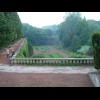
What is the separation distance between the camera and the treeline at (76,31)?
41.2 metres

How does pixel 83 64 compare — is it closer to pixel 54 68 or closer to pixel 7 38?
pixel 54 68

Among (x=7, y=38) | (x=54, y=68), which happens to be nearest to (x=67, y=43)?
(x=7, y=38)

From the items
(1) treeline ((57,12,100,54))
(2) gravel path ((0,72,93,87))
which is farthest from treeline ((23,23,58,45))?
(2) gravel path ((0,72,93,87))

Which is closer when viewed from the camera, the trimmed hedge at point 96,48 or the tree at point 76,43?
the trimmed hedge at point 96,48

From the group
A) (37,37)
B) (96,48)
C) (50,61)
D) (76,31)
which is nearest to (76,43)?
(76,31)

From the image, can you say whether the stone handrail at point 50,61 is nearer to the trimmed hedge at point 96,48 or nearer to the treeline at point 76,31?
the trimmed hedge at point 96,48

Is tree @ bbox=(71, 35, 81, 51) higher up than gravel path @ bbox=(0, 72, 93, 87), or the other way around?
gravel path @ bbox=(0, 72, 93, 87)

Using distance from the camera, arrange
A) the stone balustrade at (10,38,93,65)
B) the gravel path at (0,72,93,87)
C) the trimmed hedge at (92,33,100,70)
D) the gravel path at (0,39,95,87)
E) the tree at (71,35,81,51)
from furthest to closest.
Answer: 1. the tree at (71,35,81,51)
2. the stone balustrade at (10,38,93,65)
3. the trimmed hedge at (92,33,100,70)
4. the gravel path at (0,39,95,87)
5. the gravel path at (0,72,93,87)

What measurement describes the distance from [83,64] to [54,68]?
2031 mm

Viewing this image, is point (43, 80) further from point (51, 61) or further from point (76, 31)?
point (76, 31)

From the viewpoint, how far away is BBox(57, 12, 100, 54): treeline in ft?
135

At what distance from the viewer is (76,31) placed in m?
45.7

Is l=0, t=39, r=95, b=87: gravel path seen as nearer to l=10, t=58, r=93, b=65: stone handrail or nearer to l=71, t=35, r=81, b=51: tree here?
l=10, t=58, r=93, b=65: stone handrail

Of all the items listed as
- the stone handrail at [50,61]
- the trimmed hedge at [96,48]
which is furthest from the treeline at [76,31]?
the trimmed hedge at [96,48]
